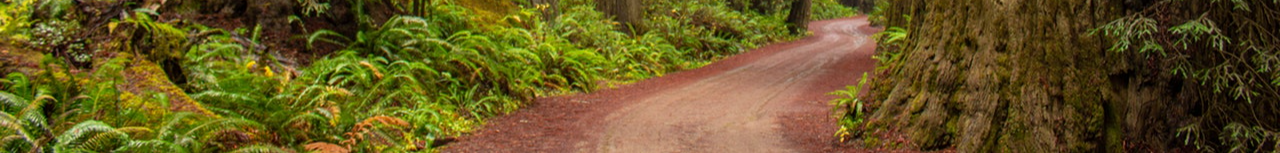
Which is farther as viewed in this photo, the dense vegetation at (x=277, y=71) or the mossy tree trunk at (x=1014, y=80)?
the dense vegetation at (x=277, y=71)

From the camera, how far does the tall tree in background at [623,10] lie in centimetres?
1577

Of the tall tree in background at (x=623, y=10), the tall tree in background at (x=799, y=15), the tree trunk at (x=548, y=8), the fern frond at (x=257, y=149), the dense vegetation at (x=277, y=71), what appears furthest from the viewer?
the tall tree in background at (x=799, y=15)

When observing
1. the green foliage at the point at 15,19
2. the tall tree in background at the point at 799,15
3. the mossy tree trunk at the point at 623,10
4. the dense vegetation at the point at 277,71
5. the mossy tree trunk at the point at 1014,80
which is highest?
the mossy tree trunk at the point at 1014,80

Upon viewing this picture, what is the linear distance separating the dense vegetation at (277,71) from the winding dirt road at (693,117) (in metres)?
0.43

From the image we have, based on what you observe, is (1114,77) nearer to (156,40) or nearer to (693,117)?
(693,117)

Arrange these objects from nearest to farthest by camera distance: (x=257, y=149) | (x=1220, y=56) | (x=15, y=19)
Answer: (x=1220, y=56) < (x=257, y=149) < (x=15, y=19)

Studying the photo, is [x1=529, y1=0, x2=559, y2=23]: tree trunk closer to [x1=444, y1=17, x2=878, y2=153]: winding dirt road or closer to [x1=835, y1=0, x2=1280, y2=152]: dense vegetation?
[x1=444, y1=17, x2=878, y2=153]: winding dirt road

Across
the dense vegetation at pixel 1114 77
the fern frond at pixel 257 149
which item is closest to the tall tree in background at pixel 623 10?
the dense vegetation at pixel 1114 77

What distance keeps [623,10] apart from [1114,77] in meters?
11.6

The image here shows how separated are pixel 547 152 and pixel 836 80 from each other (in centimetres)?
533

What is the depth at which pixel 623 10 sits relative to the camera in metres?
15.8

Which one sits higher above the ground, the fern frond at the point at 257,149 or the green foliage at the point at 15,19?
the green foliage at the point at 15,19

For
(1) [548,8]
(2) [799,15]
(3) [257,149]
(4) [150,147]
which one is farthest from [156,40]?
(2) [799,15]

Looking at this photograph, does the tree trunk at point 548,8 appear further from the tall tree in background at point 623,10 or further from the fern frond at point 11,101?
the fern frond at point 11,101
